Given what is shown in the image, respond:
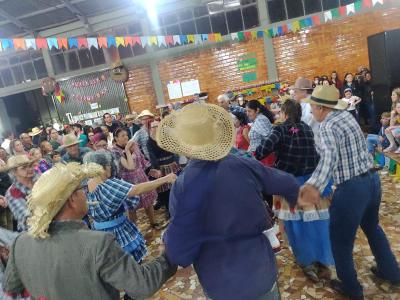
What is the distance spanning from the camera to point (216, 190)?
1.42 metres

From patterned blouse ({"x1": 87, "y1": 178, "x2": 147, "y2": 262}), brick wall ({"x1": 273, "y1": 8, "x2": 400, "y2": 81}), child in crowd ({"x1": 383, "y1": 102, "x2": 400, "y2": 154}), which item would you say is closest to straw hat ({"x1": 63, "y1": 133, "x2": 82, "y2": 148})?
patterned blouse ({"x1": 87, "y1": 178, "x2": 147, "y2": 262})

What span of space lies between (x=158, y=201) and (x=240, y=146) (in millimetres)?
2069

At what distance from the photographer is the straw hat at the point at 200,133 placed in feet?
4.77

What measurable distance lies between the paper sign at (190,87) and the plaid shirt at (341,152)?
34.1 feet

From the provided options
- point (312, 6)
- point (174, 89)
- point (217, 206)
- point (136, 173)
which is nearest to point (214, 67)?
Answer: point (174, 89)

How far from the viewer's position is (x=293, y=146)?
9.63 feet

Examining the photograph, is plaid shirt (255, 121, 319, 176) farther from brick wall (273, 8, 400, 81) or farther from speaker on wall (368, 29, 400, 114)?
brick wall (273, 8, 400, 81)

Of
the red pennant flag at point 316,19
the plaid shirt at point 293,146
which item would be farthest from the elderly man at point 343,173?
the red pennant flag at point 316,19

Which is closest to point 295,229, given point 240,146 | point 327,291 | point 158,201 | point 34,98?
point 327,291

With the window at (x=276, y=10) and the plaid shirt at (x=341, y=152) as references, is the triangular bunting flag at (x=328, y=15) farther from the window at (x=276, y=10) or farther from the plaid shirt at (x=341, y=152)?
the plaid shirt at (x=341, y=152)

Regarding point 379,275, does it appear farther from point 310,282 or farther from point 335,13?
point 335,13

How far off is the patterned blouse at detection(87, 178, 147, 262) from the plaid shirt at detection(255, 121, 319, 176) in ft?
4.07

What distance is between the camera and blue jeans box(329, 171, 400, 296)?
2322 millimetres

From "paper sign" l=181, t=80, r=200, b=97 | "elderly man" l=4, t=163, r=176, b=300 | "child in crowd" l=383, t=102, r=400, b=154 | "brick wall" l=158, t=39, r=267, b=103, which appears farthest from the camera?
"paper sign" l=181, t=80, r=200, b=97
